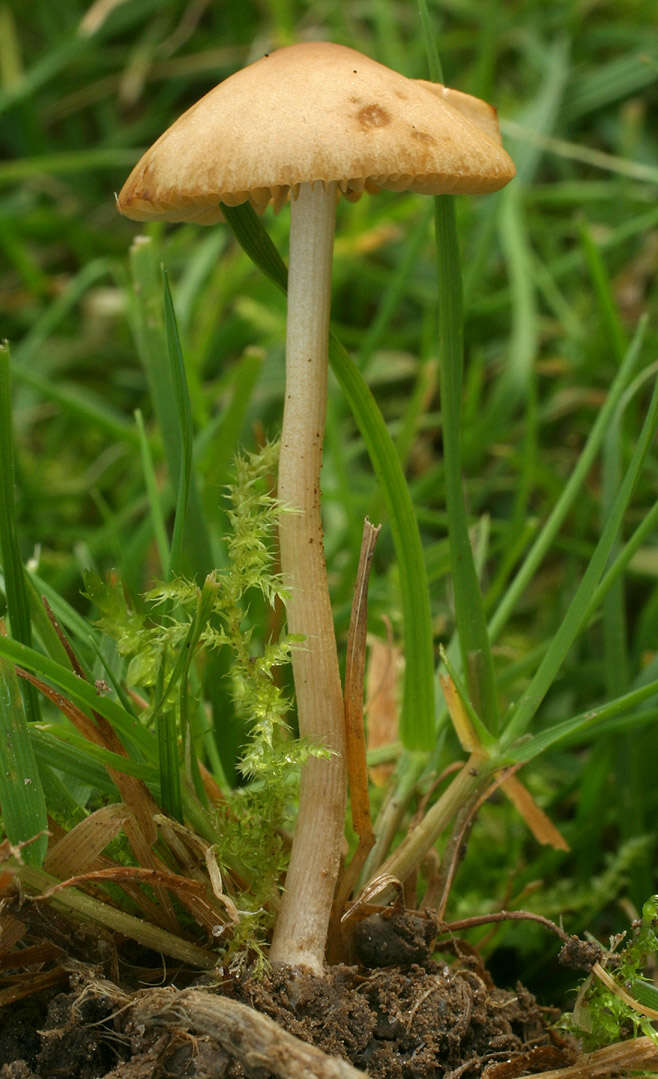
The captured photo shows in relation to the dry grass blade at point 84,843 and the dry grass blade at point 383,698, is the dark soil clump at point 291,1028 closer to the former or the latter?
the dry grass blade at point 84,843

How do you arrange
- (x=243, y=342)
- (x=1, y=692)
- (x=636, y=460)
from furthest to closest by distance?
(x=243, y=342)
(x=636, y=460)
(x=1, y=692)

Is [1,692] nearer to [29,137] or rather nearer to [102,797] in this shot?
[102,797]

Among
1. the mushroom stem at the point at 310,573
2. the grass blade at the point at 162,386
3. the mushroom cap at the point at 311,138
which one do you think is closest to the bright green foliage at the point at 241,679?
the mushroom stem at the point at 310,573

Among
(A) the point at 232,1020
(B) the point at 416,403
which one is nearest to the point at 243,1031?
(A) the point at 232,1020

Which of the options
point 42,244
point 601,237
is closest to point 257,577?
point 601,237

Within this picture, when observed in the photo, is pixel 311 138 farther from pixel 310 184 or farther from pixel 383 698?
pixel 383 698
